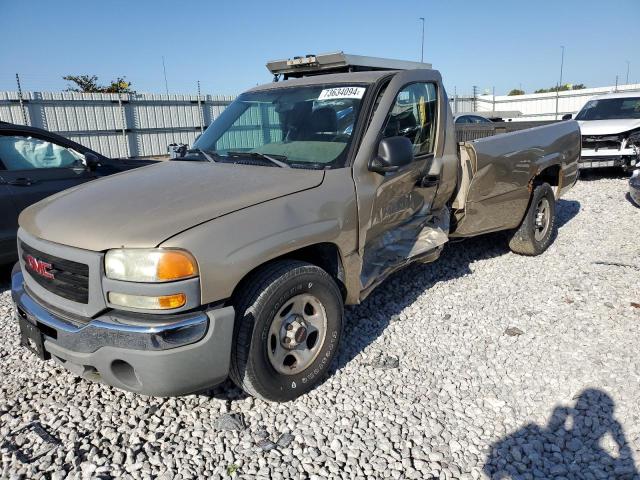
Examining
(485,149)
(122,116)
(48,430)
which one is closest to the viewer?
(48,430)

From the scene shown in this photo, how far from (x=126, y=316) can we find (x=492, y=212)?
12.2 ft

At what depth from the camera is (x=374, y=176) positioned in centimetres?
328

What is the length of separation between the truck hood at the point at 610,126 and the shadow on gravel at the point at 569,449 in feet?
30.0

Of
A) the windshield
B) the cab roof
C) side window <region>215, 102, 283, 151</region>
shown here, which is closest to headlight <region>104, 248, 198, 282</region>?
side window <region>215, 102, 283, 151</region>

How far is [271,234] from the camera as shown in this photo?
2.62 meters

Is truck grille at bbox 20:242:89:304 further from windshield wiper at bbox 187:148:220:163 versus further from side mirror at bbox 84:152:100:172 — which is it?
side mirror at bbox 84:152:100:172

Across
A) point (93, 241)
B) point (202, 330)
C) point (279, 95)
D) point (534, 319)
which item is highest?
point (279, 95)

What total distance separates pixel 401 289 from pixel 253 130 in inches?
83.6

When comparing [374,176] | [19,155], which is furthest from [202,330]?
[19,155]

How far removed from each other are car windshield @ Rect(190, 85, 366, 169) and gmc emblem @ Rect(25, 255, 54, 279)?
53.2 inches

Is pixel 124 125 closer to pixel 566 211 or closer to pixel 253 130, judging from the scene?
pixel 566 211

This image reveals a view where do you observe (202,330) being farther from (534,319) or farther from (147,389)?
(534,319)

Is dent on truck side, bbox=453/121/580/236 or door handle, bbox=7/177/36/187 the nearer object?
dent on truck side, bbox=453/121/580/236

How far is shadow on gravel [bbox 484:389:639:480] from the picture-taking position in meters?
2.38
